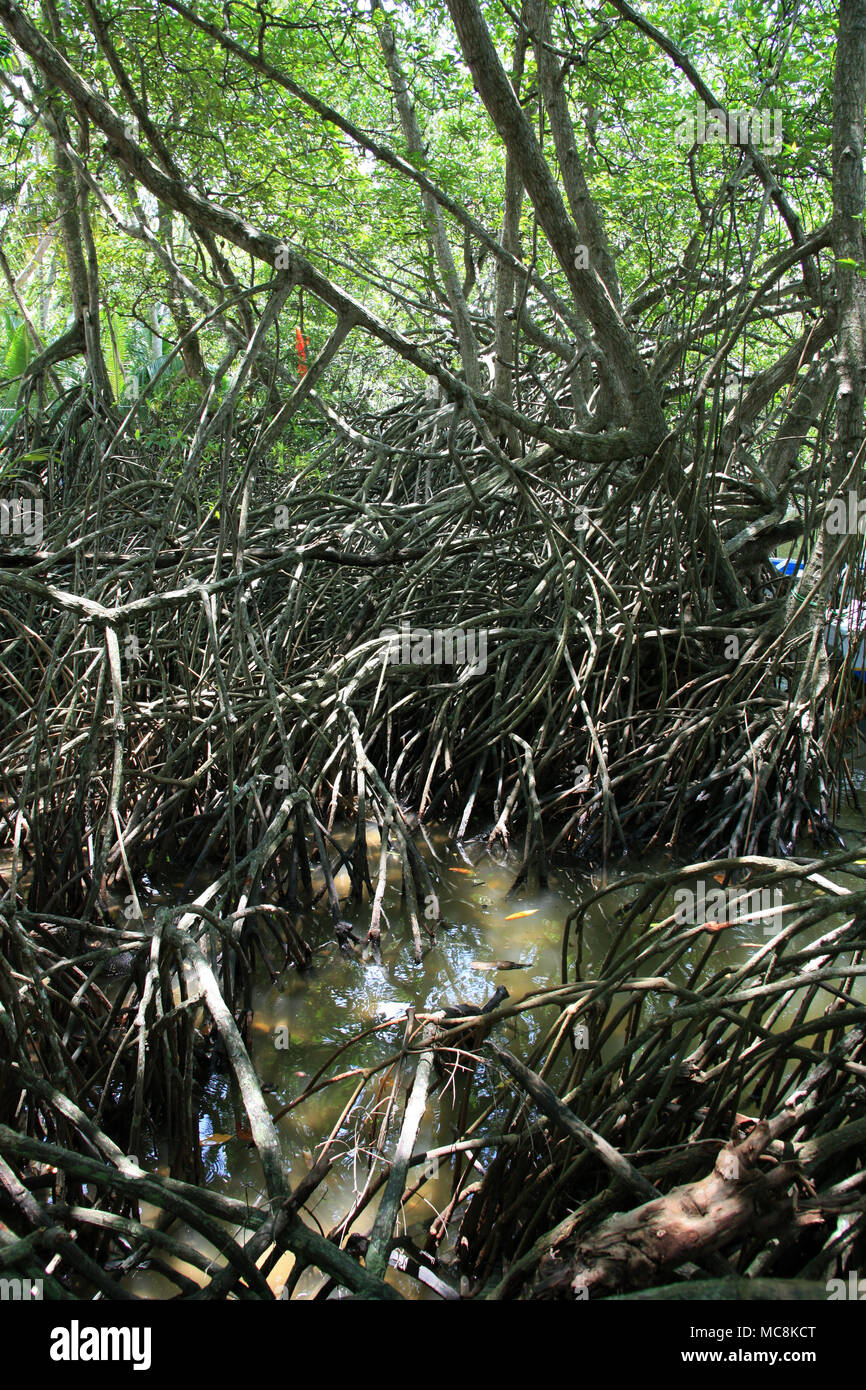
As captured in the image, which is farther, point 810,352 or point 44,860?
point 810,352

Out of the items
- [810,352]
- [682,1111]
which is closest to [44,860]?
[682,1111]

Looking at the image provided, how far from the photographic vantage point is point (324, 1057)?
2359mm

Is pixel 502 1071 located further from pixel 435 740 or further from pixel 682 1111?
pixel 435 740

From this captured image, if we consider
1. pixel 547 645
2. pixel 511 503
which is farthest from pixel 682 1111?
pixel 511 503

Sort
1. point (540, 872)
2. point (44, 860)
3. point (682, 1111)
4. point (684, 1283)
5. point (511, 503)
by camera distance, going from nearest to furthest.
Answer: point (684, 1283), point (682, 1111), point (44, 860), point (540, 872), point (511, 503)

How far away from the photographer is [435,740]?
3.67 metres

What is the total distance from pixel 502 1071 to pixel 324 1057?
0.48 meters

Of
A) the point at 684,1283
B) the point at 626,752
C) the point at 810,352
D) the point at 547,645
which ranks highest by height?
the point at 810,352

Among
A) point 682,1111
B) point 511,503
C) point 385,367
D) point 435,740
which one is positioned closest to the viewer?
point 682,1111

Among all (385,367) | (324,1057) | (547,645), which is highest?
(385,367)

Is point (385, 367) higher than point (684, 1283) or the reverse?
higher

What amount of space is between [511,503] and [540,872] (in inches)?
69.8
